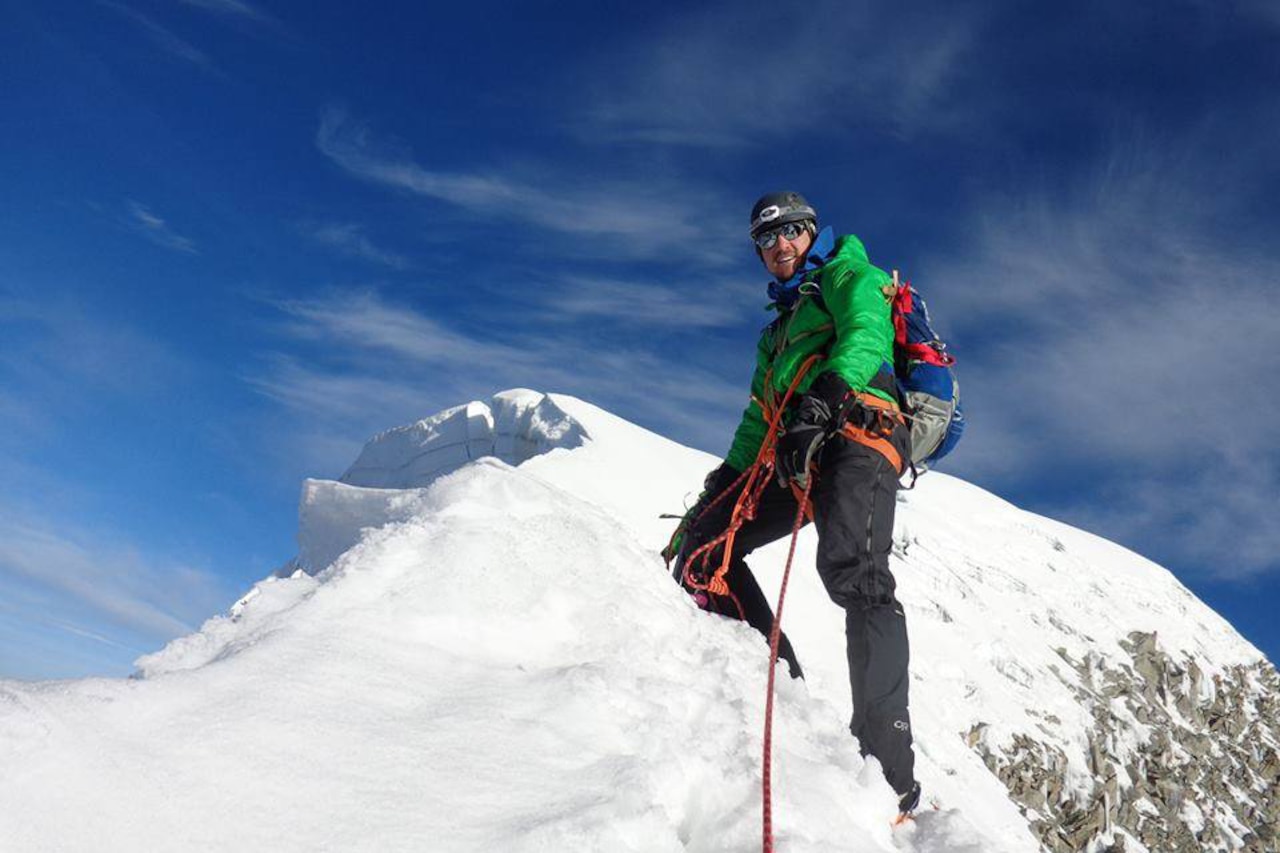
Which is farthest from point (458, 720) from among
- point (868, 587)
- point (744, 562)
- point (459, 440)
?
point (459, 440)

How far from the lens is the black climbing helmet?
453 centimetres

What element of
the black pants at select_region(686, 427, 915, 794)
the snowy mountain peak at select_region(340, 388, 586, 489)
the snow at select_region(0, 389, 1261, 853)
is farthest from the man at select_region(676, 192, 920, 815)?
the snowy mountain peak at select_region(340, 388, 586, 489)

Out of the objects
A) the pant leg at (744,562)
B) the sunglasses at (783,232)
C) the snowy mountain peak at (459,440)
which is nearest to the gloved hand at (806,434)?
the pant leg at (744,562)

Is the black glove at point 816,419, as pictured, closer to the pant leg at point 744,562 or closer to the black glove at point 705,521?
the pant leg at point 744,562

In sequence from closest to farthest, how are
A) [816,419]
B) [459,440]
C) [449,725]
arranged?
[449,725], [816,419], [459,440]

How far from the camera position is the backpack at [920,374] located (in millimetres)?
4094

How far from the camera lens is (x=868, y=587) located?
3398mm

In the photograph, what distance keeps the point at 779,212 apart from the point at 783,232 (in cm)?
11

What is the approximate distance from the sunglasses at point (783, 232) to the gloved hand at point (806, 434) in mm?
1245

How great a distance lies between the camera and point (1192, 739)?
26.1 metres

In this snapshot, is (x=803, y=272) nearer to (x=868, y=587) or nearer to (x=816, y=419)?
(x=816, y=419)

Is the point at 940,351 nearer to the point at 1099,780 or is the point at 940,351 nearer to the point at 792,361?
the point at 792,361

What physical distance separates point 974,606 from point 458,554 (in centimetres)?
2068

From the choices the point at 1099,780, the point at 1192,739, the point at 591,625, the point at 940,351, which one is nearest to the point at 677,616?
the point at 591,625
